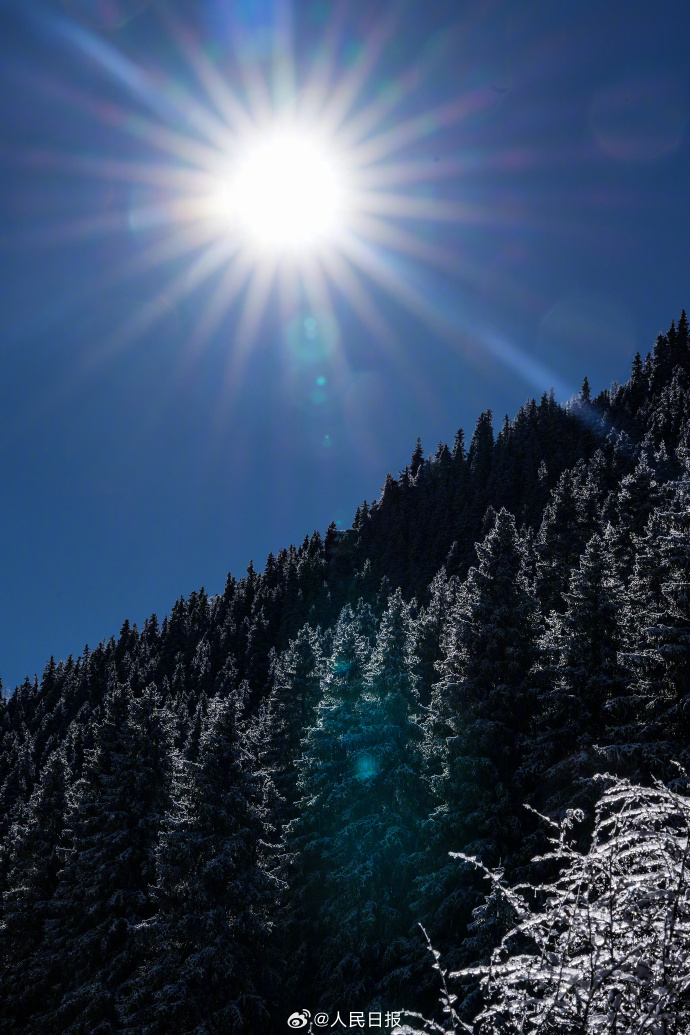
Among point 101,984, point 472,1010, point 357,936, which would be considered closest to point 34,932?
point 101,984

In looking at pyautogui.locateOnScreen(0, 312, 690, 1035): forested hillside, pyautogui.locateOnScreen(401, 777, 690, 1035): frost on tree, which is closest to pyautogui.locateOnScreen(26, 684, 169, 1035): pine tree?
pyautogui.locateOnScreen(0, 312, 690, 1035): forested hillside

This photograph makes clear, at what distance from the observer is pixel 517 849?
51.1 ft

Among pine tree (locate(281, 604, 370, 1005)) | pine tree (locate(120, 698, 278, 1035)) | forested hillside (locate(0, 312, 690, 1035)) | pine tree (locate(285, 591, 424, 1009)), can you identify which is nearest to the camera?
forested hillside (locate(0, 312, 690, 1035))

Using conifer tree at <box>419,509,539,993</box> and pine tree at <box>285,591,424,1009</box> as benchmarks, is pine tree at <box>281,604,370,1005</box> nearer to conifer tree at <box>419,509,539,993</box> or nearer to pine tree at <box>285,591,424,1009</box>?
pine tree at <box>285,591,424,1009</box>

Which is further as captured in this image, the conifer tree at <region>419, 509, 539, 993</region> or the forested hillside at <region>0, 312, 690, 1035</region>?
the conifer tree at <region>419, 509, 539, 993</region>

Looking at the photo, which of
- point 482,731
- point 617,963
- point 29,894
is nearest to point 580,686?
point 482,731

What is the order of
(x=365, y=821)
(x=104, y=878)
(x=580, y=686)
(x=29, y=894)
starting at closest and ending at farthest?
(x=580, y=686)
(x=365, y=821)
(x=104, y=878)
(x=29, y=894)

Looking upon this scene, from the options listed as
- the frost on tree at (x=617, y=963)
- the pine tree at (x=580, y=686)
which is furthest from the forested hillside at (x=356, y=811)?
the frost on tree at (x=617, y=963)

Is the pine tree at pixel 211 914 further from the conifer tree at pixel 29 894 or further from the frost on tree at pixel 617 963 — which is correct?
the frost on tree at pixel 617 963

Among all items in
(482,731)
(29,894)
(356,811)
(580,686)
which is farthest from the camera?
(29,894)

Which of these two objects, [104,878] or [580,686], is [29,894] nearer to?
[104,878]

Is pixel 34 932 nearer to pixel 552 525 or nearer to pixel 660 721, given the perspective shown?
pixel 660 721

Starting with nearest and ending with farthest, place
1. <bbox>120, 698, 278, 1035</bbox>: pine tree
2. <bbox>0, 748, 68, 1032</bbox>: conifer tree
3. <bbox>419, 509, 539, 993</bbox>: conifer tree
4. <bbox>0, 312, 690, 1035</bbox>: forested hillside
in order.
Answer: <bbox>0, 312, 690, 1035</bbox>: forested hillside, <bbox>419, 509, 539, 993</bbox>: conifer tree, <bbox>120, 698, 278, 1035</bbox>: pine tree, <bbox>0, 748, 68, 1032</bbox>: conifer tree

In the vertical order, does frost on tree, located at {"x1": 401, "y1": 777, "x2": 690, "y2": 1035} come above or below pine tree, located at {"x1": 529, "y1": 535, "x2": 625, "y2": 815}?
below
